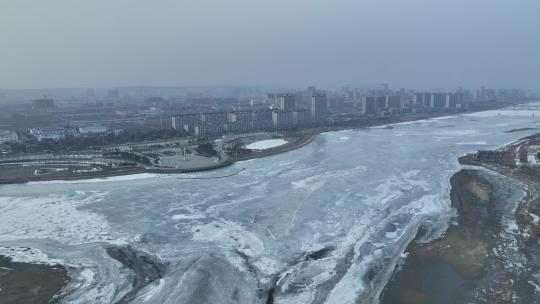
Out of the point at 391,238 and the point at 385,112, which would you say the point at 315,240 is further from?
the point at 385,112

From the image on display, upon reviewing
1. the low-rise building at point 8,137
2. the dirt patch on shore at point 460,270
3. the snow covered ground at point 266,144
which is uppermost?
the low-rise building at point 8,137

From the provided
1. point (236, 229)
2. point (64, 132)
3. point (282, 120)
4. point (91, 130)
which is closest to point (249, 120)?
point (282, 120)

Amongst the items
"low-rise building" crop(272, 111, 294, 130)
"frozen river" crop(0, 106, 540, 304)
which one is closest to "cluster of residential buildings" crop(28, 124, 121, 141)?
"low-rise building" crop(272, 111, 294, 130)

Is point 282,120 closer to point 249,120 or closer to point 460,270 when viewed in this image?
point 249,120

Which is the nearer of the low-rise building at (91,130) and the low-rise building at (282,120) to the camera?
the low-rise building at (91,130)

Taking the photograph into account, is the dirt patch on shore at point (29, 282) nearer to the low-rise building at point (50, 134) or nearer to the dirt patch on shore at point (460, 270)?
the dirt patch on shore at point (460, 270)

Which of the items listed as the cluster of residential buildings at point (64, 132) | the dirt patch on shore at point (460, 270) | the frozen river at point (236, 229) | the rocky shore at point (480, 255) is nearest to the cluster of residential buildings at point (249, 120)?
the cluster of residential buildings at point (64, 132)

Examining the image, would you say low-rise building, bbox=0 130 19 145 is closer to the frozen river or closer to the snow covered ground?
the frozen river
